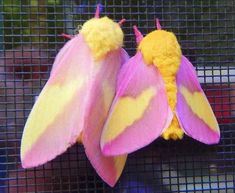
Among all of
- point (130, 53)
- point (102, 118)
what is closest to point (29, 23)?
point (130, 53)

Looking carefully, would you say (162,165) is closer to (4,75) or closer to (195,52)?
(195,52)

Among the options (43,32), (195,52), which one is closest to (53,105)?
(43,32)

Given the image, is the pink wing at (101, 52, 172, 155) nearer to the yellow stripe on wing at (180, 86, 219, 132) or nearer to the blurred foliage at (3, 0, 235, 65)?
the yellow stripe on wing at (180, 86, 219, 132)

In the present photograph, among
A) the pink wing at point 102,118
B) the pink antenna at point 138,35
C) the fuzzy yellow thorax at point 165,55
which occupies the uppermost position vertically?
the pink antenna at point 138,35

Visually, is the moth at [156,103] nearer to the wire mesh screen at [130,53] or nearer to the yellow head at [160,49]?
the yellow head at [160,49]

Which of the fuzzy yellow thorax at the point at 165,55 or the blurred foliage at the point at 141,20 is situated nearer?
the fuzzy yellow thorax at the point at 165,55

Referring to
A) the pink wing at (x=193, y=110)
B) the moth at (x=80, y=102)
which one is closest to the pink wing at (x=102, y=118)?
the moth at (x=80, y=102)
